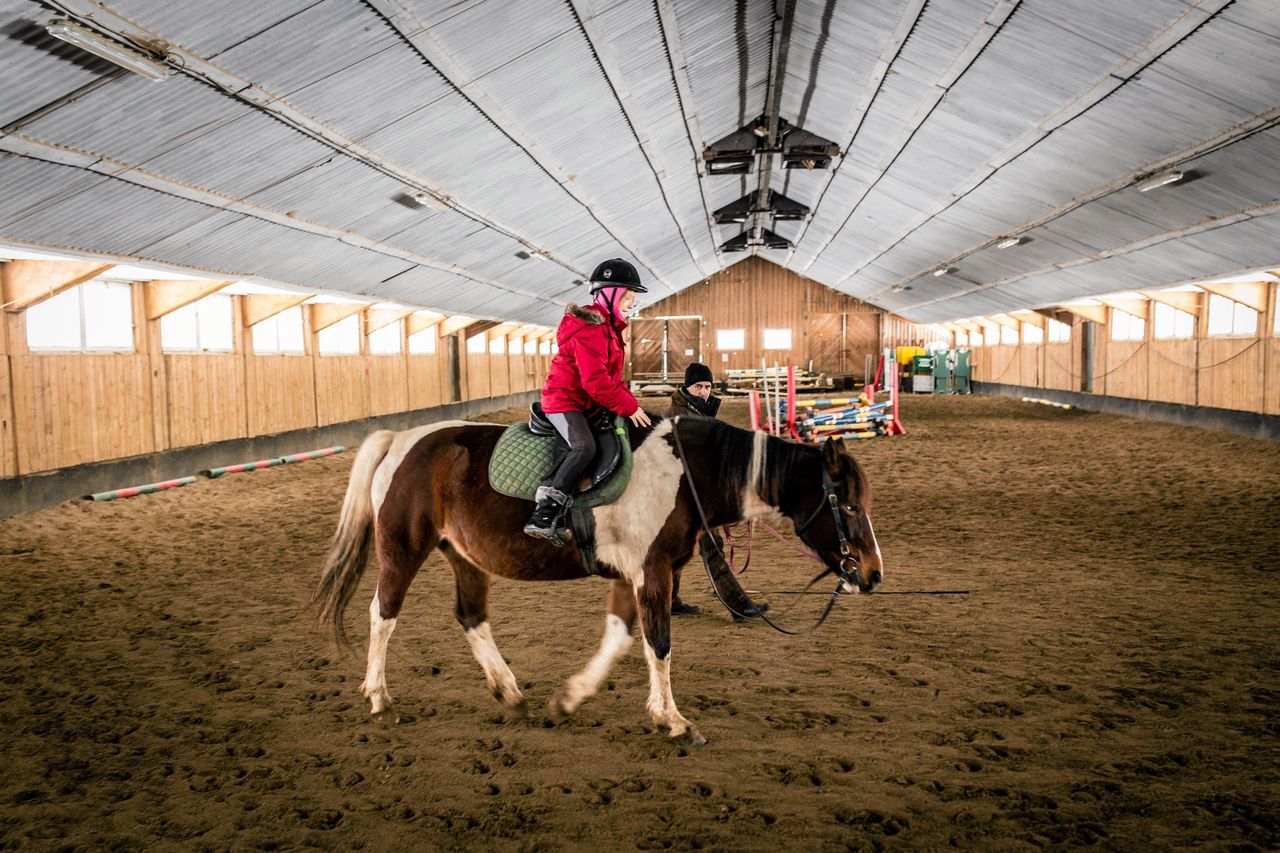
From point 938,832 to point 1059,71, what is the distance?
8.92 meters

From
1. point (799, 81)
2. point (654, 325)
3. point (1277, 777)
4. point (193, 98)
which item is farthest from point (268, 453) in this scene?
point (654, 325)

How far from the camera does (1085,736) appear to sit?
363 cm

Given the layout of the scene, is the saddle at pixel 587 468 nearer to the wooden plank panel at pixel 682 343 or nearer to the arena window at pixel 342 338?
the arena window at pixel 342 338

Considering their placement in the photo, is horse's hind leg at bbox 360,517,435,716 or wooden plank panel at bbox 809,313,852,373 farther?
wooden plank panel at bbox 809,313,852,373

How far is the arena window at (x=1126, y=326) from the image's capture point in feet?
66.2

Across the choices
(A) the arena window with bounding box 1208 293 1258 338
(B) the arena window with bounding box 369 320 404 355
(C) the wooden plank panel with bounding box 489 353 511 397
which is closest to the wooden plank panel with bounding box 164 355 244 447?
(B) the arena window with bounding box 369 320 404 355

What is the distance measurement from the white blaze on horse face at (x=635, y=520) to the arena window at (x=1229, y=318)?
52.7 ft

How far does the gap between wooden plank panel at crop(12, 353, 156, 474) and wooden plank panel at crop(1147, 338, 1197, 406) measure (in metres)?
20.1

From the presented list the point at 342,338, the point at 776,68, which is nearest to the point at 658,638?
the point at 776,68

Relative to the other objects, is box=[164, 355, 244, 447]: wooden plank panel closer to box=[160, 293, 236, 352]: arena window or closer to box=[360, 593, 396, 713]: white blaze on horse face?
box=[160, 293, 236, 352]: arena window

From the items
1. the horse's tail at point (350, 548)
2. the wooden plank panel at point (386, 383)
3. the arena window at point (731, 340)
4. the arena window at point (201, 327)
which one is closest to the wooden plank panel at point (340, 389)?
the wooden plank panel at point (386, 383)

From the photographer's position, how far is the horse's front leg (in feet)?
12.3

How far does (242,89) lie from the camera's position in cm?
632

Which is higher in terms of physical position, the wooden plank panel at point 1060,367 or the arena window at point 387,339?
the arena window at point 387,339
